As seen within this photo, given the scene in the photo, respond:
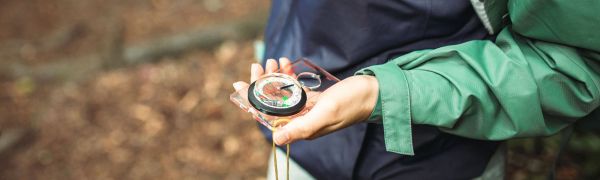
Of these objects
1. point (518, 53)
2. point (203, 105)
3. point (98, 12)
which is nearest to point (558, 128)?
point (518, 53)

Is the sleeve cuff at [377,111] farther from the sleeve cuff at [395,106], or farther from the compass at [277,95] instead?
the compass at [277,95]

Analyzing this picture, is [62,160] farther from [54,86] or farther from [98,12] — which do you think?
[98,12]

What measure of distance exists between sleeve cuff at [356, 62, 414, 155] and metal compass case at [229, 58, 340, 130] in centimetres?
22

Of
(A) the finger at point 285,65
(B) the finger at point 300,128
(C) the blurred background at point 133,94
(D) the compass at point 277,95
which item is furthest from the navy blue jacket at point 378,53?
(C) the blurred background at point 133,94

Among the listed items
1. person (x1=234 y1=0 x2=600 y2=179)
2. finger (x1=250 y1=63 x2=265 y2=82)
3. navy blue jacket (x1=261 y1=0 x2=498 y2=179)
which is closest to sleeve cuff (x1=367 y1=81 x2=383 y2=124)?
person (x1=234 y1=0 x2=600 y2=179)

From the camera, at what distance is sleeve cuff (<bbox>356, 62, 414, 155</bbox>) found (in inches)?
57.9

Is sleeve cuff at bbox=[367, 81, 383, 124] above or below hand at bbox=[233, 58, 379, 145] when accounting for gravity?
below

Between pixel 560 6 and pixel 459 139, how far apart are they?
549 mm

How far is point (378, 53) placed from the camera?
69.6 inches

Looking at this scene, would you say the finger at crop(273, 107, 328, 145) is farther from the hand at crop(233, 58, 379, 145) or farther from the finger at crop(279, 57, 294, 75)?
the finger at crop(279, 57, 294, 75)

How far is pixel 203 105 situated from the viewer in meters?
3.88

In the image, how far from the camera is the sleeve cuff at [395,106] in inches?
57.9

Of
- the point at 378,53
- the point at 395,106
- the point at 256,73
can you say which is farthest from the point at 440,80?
the point at 256,73

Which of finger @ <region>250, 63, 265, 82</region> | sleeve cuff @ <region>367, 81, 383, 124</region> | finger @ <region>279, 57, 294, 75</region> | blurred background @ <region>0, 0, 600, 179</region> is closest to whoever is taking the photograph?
sleeve cuff @ <region>367, 81, 383, 124</region>
